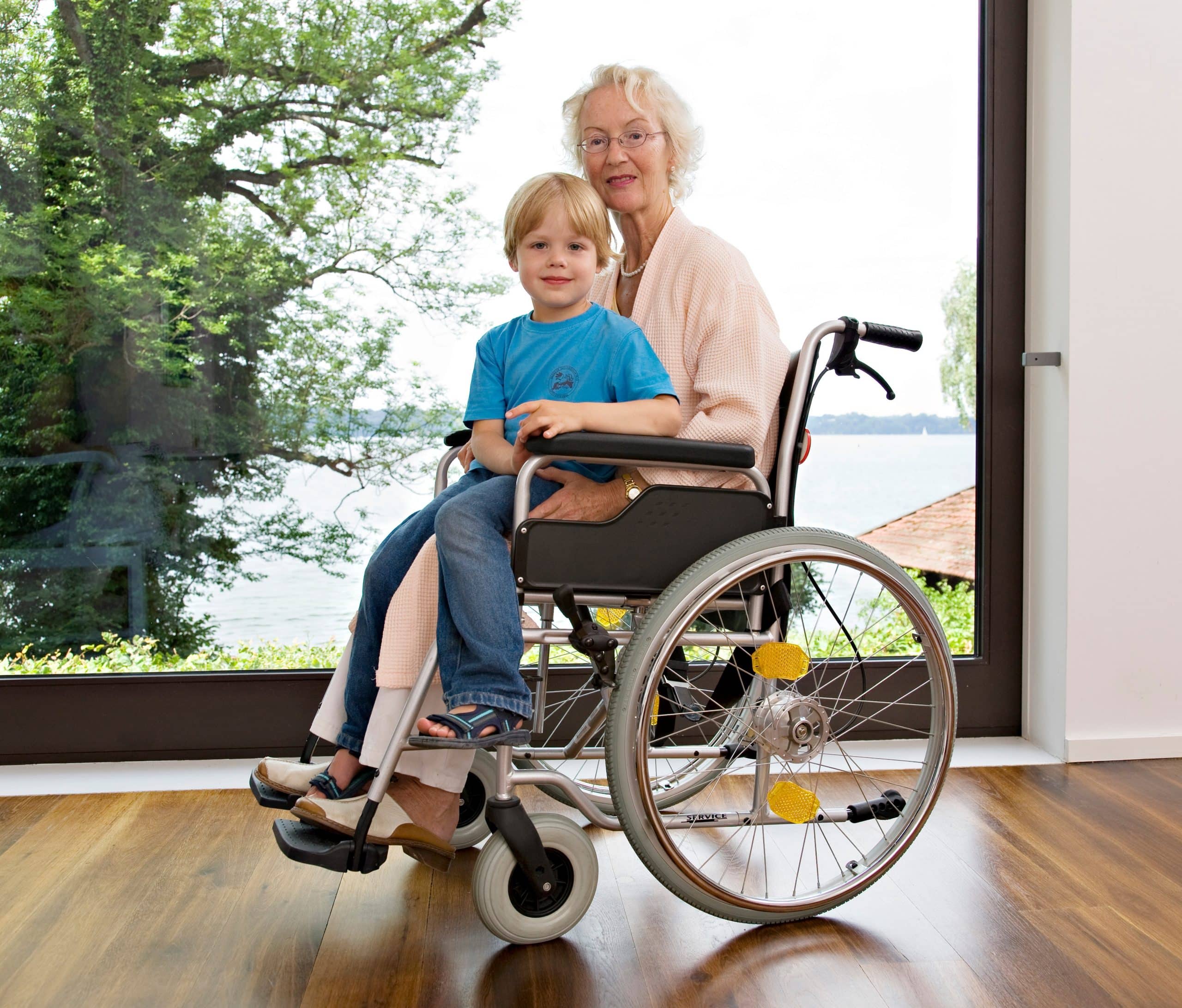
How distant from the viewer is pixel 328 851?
1274 mm

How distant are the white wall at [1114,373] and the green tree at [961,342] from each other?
18cm

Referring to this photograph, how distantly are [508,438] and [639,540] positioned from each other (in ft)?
0.97

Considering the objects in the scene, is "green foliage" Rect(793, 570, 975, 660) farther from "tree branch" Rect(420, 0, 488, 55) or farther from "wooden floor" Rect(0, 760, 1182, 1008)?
"tree branch" Rect(420, 0, 488, 55)

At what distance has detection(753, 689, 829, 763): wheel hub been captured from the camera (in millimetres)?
1420

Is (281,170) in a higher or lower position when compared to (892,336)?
higher

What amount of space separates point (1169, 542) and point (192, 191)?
2087 millimetres

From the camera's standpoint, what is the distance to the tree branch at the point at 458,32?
2137mm

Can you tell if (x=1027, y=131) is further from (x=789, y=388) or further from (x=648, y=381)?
(x=648, y=381)

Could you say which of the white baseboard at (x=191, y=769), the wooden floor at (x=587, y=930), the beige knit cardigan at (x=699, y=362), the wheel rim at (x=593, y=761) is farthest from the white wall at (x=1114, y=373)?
the beige knit cardigan at (x=699, y=362)

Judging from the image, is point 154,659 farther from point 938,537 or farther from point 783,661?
point 938,537

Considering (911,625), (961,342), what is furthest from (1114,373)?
(911,625)

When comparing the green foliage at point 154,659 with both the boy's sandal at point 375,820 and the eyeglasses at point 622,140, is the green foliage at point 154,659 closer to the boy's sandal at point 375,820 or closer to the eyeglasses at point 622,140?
the boy's sandal at point 375,820

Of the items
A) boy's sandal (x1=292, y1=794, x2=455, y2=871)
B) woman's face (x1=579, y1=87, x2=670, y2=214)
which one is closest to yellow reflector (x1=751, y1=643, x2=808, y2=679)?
boy's sandal (x1=292, y1=794, x2=455, y2=871)

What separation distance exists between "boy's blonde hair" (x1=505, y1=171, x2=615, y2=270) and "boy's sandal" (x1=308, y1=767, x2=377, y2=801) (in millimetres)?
738
